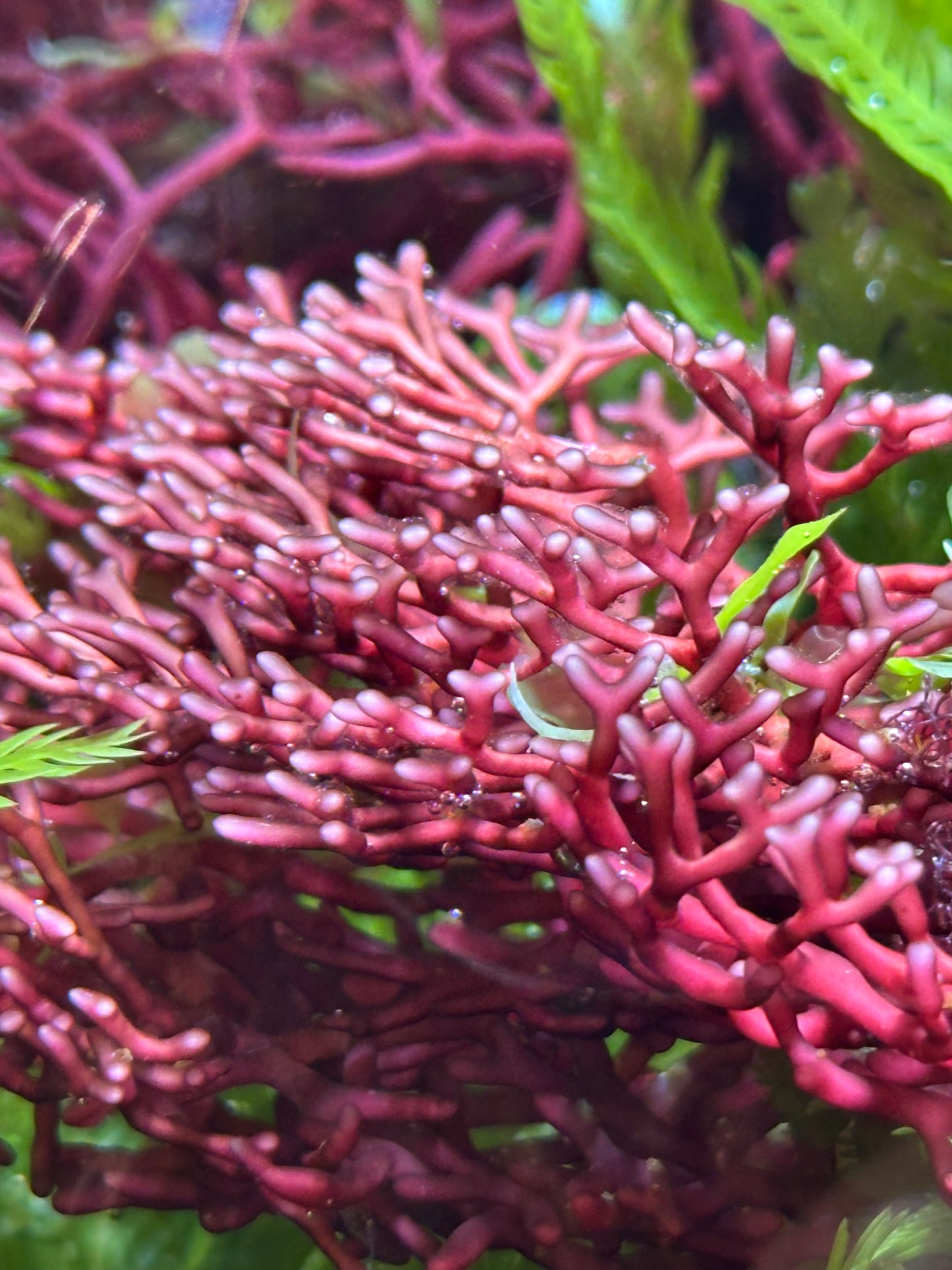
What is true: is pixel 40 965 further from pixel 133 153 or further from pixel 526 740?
pixel 133 153

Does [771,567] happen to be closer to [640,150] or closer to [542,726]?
[542,726]

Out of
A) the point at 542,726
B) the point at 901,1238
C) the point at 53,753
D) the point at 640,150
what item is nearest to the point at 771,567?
the point at 542,726

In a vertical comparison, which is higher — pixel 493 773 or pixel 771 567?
pixel 771 567

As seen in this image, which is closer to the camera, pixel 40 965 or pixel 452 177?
pixel 40 965

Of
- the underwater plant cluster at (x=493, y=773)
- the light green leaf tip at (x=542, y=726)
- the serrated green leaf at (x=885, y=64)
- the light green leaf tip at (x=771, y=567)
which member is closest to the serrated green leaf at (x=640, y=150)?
the underwater plant cluster at (x=493, y=773)

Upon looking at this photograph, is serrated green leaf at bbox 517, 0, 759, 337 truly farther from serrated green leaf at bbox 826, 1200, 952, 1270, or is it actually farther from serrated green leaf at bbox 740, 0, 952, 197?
serrated green leaf at bbox 826, 1200, 952, 1270

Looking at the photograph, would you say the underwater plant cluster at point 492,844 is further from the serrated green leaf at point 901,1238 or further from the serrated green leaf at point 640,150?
the serrated green leaf at point 640,150

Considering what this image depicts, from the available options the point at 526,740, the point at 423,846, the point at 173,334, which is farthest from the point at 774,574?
the point at 173,334
